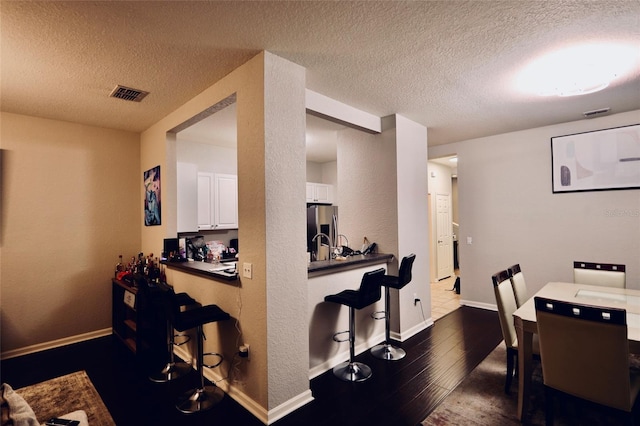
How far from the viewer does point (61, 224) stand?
379cm

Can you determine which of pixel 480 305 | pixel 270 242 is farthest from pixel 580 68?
pixel 480 305

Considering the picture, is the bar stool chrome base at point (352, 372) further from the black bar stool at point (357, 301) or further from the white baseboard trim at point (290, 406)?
the white baseboard trim at point (290, 406)

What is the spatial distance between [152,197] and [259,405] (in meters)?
2.89

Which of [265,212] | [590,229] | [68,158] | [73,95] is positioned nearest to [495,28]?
[265,212]

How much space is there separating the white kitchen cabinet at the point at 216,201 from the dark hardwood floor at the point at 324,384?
75.0 inches

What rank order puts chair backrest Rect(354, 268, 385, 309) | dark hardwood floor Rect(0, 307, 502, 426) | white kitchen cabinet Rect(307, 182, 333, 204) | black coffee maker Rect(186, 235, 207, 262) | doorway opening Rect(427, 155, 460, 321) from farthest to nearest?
1. doorway opening Rect(427, 155, 460, 321)
2. white kitchen cabinet Rect(307, 182, 333, 204)
3. black coffee maker Rect(186, 235, 207, 262)
4. chair backrest Rect(354, 268, 385, 309)
5. dark hardwood floor Rect(0, 307, 502, 426)

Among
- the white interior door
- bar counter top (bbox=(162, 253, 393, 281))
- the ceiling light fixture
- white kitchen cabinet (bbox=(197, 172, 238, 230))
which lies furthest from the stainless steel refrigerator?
the white interior door

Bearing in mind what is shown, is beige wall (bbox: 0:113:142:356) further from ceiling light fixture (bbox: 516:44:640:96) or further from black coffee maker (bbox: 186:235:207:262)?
ceiling light fixture (bbox: 516:44:640:96)

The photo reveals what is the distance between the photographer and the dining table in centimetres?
207

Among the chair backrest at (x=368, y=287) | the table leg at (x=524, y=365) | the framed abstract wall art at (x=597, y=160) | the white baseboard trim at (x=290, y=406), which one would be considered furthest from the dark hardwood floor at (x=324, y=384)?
the framed abstract wall art at (x=597, y=160)

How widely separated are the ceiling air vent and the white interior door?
617 cm

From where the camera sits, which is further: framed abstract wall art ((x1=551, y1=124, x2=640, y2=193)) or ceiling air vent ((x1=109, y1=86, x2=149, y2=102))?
framed abstract wall art ((x1=551, y1=124, x2=640, y2=193))

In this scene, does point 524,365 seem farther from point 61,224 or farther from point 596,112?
point 61,224

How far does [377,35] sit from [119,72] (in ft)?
7.05
